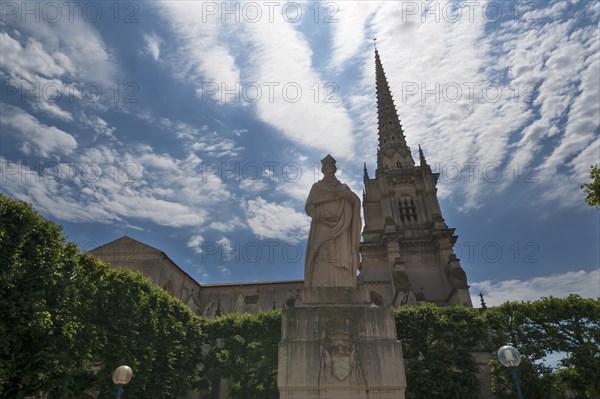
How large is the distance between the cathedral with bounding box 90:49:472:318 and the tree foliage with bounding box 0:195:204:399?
1603cm

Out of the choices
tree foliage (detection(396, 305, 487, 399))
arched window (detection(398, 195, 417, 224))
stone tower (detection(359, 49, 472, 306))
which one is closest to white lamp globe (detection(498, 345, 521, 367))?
tree foliage (detection(396, 305, 487, 399))

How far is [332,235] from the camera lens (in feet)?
24.1

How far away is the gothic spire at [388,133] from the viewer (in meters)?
54.1

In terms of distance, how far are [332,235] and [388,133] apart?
53103mm

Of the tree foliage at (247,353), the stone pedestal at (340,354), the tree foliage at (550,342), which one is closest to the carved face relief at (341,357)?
the stone pedestal at (340,354)

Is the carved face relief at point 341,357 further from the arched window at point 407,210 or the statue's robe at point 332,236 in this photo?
the arched window at point 407,210

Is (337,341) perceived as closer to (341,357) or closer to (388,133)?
(341,357)

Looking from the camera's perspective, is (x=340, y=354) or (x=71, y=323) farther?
(x=71, y=323)

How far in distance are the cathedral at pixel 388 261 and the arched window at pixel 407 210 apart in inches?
4.9

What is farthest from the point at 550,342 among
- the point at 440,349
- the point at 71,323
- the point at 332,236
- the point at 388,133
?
the point at 388,133

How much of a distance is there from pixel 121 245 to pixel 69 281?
2355 cm

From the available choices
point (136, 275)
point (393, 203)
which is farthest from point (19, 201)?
point (393, 203)

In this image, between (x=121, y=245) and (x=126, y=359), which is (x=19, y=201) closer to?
(x=126, y=359)

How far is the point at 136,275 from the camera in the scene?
20641mm
